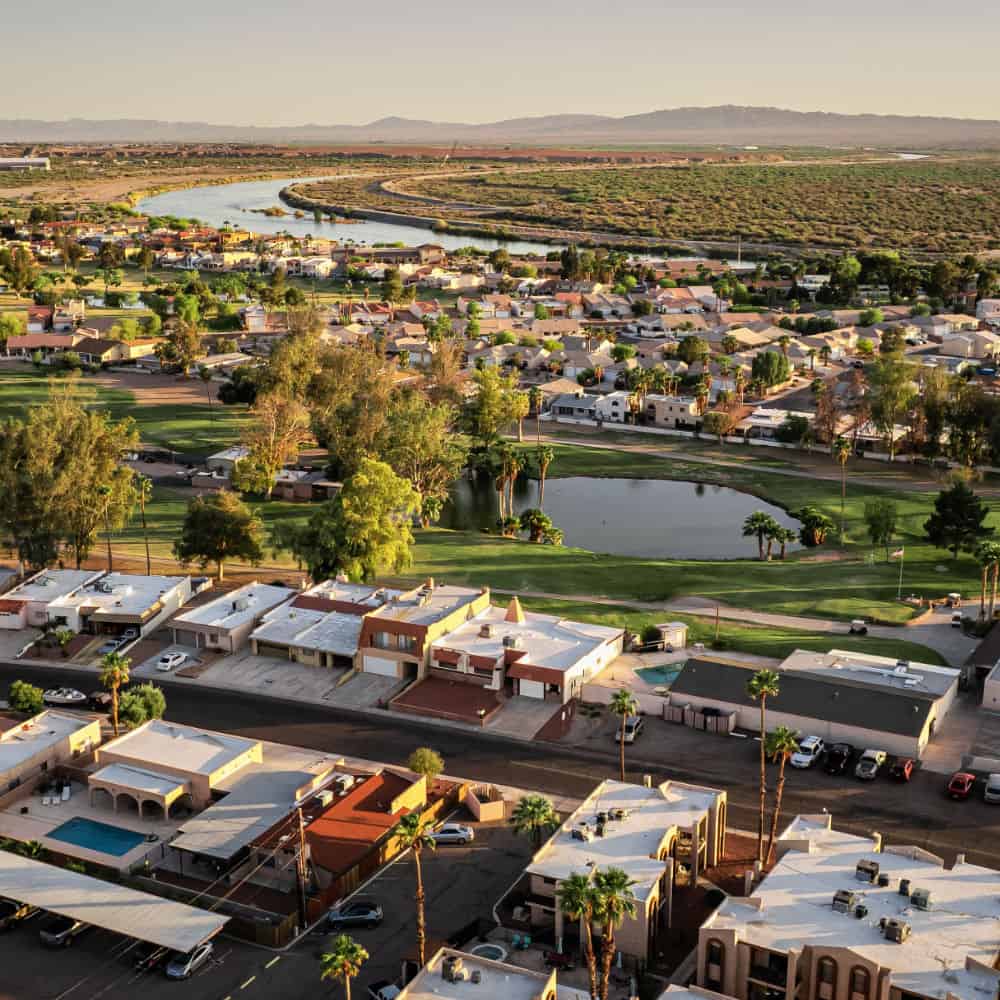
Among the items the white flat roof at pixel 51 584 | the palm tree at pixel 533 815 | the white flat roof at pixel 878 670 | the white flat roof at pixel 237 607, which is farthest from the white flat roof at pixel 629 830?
the white flat roof at pixel 51 584

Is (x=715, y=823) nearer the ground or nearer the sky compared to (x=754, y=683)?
nearer the ground

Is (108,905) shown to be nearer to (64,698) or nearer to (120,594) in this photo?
(64,698)

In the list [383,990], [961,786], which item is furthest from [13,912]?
[961,786]

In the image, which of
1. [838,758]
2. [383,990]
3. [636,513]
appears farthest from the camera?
[636,513]

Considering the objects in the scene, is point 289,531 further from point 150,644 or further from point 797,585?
point 797,585

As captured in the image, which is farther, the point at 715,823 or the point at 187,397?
the point at 187,397

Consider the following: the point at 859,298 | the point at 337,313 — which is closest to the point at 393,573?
the point at 337,313
